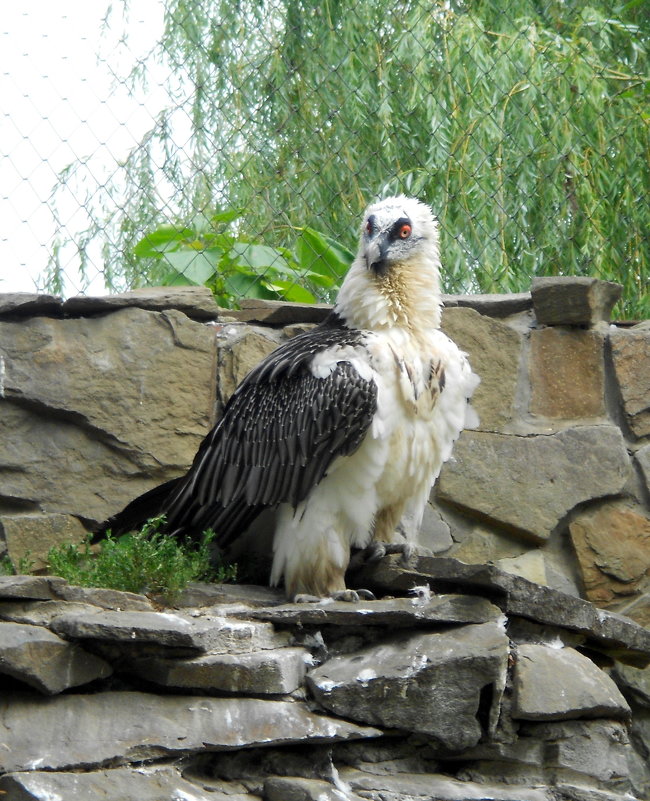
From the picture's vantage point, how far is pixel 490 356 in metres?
5.45

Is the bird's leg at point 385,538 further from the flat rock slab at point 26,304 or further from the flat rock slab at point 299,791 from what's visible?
the flat rock slab at point 26,304

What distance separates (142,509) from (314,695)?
132cm

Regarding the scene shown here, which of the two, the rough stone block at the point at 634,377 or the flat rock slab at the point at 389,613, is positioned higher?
the rough stone block at the point at 634,377

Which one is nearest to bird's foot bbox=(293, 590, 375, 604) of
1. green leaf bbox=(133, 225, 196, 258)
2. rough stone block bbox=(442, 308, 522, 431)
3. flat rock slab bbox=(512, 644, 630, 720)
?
flat rock slab bbox=(512, 644, 630, 720)

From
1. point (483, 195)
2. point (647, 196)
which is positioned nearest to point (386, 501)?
point (483, 195)

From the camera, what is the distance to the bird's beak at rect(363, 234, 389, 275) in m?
4.73

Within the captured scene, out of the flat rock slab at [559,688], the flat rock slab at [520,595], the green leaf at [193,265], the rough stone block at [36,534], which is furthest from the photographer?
the green leaf at [193,265]

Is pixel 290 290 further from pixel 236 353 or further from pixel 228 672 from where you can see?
pixel 228 672

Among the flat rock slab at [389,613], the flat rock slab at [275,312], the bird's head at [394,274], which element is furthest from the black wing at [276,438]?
the flat rock slab at [275,312]

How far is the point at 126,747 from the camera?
11.4 ft

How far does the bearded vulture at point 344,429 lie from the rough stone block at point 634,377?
0.90m

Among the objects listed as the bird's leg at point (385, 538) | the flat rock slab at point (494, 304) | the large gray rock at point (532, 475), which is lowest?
the bird's leg at point (385, 538)

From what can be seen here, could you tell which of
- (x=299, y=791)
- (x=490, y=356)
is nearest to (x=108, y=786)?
(x=299, y=791)

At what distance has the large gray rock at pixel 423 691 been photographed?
3.88 meters
